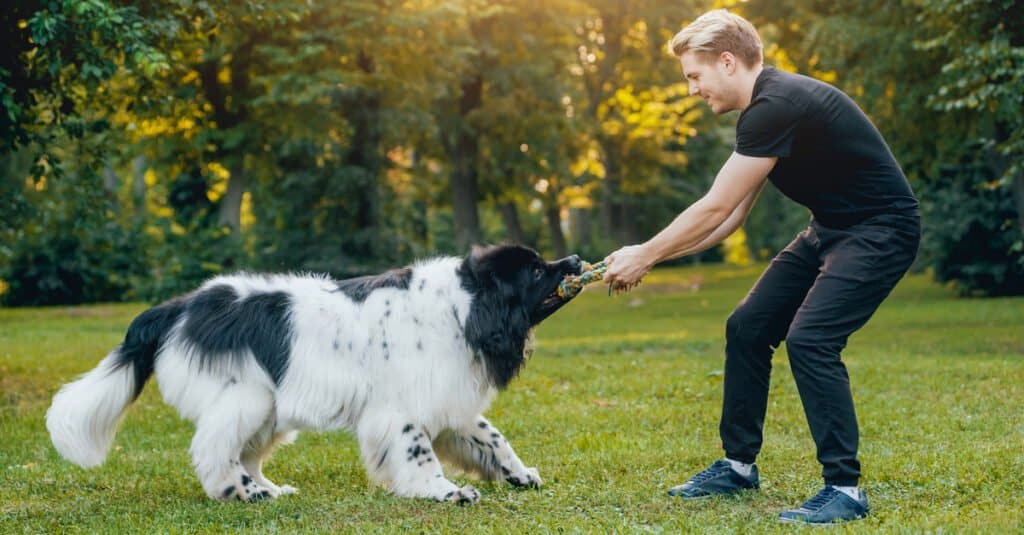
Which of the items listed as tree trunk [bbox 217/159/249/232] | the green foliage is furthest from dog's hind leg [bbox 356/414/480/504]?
tree trunk [bbox 217/159/249/232]

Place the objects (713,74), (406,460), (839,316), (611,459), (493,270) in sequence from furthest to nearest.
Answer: (611,459) → (493,270) → (406,460) → (713,74) → (839,316)

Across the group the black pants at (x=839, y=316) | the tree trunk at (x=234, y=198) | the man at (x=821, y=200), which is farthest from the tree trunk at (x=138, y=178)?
the black pants at (x=839, y=316)

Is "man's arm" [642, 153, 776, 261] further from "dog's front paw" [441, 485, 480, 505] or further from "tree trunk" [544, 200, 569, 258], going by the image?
"tree trunk" [544, 200, 569, 258]

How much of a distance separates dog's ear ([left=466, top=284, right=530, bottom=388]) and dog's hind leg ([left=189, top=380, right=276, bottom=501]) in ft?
3.79

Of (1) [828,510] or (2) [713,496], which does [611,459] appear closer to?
(2) [713,496]

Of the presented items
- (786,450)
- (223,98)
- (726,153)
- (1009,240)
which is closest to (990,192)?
(1009,240)

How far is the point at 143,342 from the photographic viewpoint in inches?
230

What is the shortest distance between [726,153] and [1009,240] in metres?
27.6

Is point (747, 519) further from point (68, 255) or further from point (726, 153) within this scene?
point (726, 153)

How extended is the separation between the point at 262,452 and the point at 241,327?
751 mm

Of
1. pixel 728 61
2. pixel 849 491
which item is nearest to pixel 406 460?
pixel 849 491

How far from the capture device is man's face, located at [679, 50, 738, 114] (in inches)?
197

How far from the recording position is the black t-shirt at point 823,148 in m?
4.82

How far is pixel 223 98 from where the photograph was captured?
24906 mm
